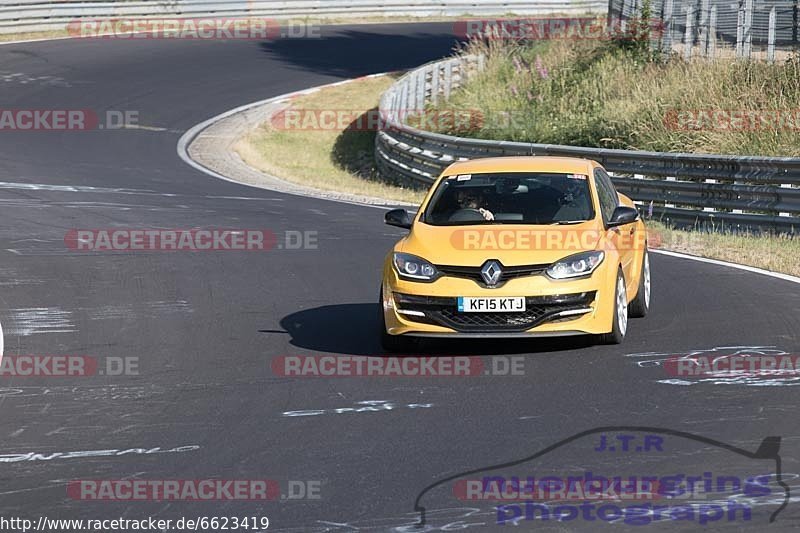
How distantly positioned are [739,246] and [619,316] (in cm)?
620

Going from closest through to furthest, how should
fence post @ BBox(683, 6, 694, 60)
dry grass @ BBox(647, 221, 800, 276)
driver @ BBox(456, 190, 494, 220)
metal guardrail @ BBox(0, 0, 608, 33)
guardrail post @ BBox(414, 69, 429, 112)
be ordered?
driver @ BBox(456, 190, 494, 220), dry grass @ BBox(647, 221, 800, 276), fence post @ BBox(683, 6, 694, 60), guardrail post @ BBox(414, 69, 429, 112), metal guardrail @ BBox(0, 0, 608, 33)

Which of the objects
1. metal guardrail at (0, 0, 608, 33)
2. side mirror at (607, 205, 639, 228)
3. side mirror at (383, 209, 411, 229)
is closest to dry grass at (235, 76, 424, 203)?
metal guardrail at (0, 0, 608, 33)

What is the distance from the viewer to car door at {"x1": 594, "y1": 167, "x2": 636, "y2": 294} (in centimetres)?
1131

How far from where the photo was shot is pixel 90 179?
25031 millimetres

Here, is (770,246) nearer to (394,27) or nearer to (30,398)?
(30,398)

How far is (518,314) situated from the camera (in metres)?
10.2

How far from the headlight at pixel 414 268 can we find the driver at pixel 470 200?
984mm

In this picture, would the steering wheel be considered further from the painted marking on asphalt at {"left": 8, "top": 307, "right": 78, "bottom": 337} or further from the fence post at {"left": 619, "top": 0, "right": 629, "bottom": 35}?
the fence post at {"left": 619, "top": 0, "right": 629, "bottom": 35}

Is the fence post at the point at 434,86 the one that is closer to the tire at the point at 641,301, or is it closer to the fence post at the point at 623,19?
the fence post at the point at 623,19

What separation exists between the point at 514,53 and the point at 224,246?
19.0 m

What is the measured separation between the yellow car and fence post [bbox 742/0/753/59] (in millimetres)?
15675

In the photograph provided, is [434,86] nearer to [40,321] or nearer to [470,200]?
[40,321]

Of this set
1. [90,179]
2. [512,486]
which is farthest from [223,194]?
[512,486]

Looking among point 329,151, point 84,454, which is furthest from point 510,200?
point 329,151
